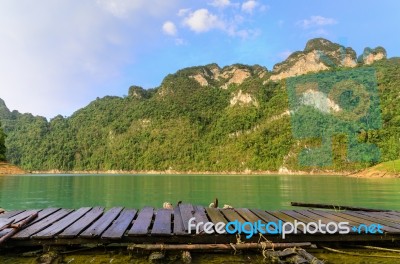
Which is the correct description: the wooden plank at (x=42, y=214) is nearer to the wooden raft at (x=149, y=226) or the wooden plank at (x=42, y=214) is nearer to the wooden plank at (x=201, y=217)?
the wooden raft at (x=149, y=226)

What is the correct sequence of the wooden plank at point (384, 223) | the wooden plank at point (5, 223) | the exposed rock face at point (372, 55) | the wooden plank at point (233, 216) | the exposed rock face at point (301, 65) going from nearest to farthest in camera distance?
the wooden plank at point (5, 223) < the wooden plank at point (384, 223) < the wooden plank at point (233, 216) < the exposed rock face at point (372, 55) < the exposed rock face at point (301, 65)

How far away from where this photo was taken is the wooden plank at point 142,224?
570cm

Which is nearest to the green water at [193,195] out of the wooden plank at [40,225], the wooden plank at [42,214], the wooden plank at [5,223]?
the wooden plank at [42,214]

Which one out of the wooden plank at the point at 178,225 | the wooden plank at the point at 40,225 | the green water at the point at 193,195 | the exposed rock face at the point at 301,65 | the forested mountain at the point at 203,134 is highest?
the exposed rock face at the point at 301,65

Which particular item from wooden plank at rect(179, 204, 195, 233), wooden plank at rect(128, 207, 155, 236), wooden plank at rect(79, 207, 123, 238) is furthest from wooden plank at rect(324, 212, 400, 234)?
wooden plank at rect(79, 207, 123, 238)

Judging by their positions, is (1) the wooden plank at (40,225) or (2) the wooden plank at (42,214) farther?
(2) the wooden plank at (42,214)

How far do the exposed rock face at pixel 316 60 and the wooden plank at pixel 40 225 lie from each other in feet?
541

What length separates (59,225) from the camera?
250 inches

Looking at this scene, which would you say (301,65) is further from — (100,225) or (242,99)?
(100,225)

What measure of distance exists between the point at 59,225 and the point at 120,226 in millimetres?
1194

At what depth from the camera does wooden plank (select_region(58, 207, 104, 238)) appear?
5.60m

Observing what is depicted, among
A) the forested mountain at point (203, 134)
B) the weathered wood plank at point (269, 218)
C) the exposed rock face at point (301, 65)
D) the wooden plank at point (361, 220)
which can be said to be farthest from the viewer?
the exposed rock face at point (301, 65)

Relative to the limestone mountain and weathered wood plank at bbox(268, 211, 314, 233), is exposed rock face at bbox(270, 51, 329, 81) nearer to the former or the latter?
the limestone mountain

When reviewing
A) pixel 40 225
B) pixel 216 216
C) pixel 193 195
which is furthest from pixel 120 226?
pixel 193 195
